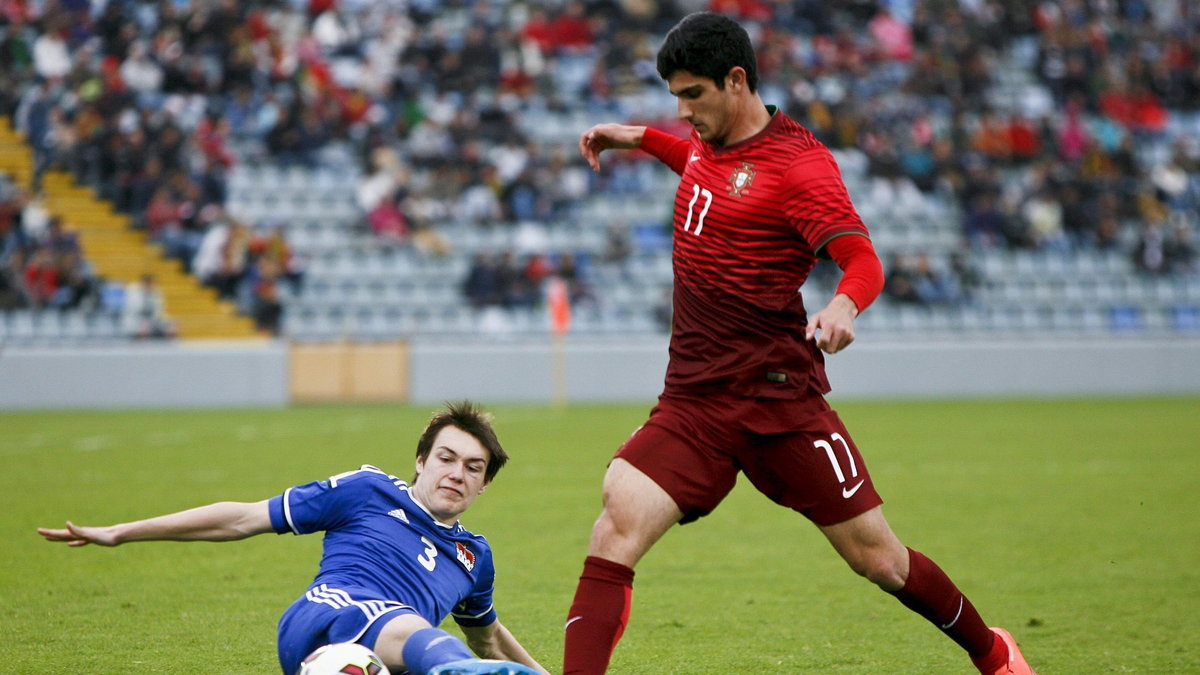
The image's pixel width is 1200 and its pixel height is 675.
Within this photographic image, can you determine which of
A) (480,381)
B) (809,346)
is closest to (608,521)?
Result: (809,346)

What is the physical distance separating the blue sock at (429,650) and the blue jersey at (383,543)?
→ 31 centimetres

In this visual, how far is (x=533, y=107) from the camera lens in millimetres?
24875

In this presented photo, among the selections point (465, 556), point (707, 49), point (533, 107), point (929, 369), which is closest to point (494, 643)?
point (465, 556)

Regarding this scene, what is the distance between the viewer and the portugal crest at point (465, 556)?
4570 mm

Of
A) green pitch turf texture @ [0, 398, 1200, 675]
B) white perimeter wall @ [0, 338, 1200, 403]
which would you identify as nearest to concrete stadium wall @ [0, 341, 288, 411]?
white perimeter wall @ [0, 338, 1200, 403]

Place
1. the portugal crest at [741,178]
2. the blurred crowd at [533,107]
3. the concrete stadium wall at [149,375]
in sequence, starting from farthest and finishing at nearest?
the blurred crowd at [533,107] < the concrete stadium wall at [149,375] < the portugal crest at [741,178]

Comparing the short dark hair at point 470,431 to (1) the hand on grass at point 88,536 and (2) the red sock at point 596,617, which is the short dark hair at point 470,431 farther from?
(1) the hand on grass at point 88,536

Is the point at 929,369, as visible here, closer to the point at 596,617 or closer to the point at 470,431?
the point at 470,431

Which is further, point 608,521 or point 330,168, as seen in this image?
point 330,168

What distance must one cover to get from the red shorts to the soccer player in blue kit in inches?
23.2

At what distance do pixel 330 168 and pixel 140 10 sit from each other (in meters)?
4.45

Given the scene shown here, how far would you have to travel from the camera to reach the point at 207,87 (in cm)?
2339

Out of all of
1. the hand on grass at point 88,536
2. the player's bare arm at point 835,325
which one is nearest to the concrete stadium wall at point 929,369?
the hand on grass at point 88,536

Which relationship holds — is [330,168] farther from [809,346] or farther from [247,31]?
[809,346]
